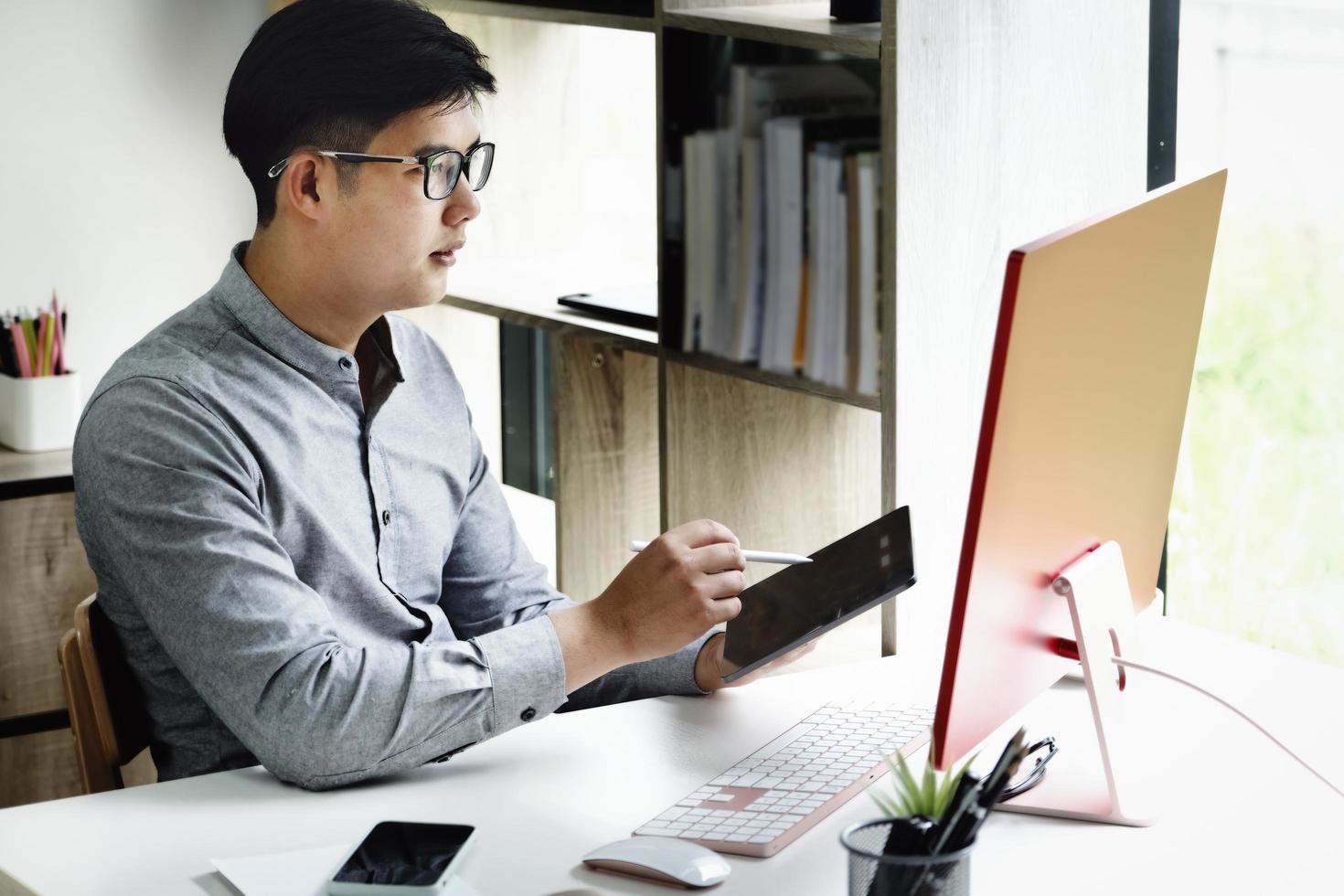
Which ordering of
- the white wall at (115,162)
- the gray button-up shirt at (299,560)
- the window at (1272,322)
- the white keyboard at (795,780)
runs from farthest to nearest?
the white wall at (115,162), the window at (1272,322), the gray button-up shirt at (299,560), the white keyboard at (795,780)

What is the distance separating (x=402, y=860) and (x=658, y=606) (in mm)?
359

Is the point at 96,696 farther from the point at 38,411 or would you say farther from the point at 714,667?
the point at 38,411

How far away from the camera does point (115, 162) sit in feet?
8.96

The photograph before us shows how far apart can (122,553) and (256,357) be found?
0.85ft

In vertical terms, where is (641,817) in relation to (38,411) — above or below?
below

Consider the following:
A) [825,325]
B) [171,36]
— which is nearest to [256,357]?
[825,325]

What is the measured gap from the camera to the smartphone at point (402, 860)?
1124 mm

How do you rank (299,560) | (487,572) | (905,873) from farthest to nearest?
1. (487,572)
2. (299,560)
3. (905,873)

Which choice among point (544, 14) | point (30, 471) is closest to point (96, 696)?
point (30, 471)

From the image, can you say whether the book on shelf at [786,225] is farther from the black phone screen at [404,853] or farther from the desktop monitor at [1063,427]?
the black phone screen at [404,853]

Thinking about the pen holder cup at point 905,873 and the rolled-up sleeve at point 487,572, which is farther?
the rolled-up sleeve at point 487,572

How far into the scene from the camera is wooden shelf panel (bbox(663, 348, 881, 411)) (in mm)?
1798

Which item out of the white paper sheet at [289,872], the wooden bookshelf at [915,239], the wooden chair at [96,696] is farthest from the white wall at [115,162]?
the white paper sheet at [289,872]

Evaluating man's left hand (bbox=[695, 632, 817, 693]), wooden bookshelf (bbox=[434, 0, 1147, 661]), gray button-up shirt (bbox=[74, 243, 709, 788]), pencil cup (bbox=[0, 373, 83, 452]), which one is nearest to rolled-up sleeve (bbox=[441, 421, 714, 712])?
gray button-up shirt (bbox=[74, 243, 709, 788])
